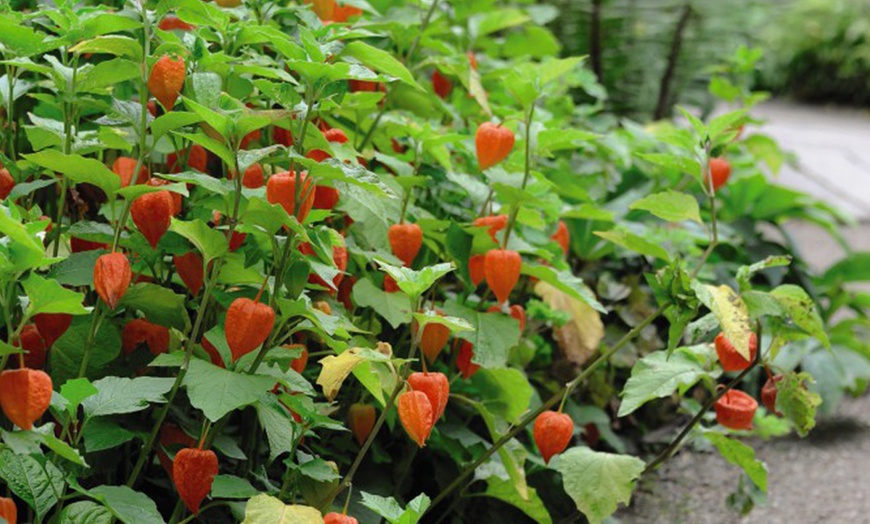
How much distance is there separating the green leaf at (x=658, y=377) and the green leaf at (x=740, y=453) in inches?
4.3

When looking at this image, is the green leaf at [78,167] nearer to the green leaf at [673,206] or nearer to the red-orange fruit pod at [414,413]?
the red-orange fruit pod at [414,413]

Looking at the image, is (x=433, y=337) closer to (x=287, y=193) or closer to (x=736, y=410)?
(x=287, y=193)

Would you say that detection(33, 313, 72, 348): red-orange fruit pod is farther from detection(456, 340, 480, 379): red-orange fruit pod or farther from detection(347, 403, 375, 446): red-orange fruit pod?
detection(456, 340, 480, 379): red-orange fruit pod

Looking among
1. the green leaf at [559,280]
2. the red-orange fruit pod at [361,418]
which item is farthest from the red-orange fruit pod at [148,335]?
the green leaf at [559,280]

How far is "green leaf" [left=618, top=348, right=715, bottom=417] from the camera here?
1384 millimetres

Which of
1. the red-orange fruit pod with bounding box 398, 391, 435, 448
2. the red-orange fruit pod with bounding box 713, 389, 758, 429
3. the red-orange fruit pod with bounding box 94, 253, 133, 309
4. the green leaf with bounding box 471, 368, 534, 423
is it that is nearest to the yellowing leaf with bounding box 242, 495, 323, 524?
the red-orange fruit pod with bounding box 398, 391, 435, 448

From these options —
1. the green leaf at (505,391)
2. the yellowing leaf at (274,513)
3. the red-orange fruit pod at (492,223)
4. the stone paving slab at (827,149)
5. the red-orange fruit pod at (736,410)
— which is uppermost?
the red-orange fruit pod at (492,223)

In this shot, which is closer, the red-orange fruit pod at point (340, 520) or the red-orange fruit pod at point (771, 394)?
the red-orange fruit pod at point (340, 520)

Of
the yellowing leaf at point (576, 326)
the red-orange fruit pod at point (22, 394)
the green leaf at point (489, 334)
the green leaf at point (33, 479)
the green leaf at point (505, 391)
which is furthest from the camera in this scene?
the yellowing leaf at point (576, 326)

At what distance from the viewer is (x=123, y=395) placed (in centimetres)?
110

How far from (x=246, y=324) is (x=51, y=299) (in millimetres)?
180

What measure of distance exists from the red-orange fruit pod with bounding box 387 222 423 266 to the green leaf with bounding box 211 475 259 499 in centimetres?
35

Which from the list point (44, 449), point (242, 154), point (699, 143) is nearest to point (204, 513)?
point (44, 449)

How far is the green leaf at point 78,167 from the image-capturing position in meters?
1.05
